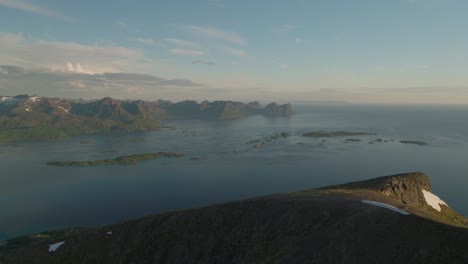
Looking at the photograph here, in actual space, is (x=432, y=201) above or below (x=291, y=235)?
below

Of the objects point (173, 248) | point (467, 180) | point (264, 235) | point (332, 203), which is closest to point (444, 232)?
point (332, 203)

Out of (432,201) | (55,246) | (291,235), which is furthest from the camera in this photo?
(432,201)

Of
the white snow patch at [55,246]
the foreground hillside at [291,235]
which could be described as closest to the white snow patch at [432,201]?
the foreground hillside at [291,235]

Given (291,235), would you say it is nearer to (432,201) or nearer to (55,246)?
(432,201)

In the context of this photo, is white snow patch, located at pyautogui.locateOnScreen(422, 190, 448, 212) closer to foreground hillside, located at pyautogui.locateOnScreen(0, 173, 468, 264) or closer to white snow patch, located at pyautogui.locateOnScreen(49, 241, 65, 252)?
foreground hillside, located at pyautogui.locateOnScreen(0, 173, 468, 264)

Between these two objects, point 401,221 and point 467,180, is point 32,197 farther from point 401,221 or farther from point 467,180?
point 467,180

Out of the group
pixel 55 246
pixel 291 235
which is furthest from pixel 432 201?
pixel 55 246

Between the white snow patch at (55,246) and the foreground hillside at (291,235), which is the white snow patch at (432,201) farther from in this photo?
the white snow patch at (55,246)

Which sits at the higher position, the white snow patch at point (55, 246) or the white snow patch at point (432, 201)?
the white snow patch at point (432, 201)

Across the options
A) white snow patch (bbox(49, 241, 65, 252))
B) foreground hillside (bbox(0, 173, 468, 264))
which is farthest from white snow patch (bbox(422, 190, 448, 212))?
white snow patch (bbox(49, 241, 65, 252))
